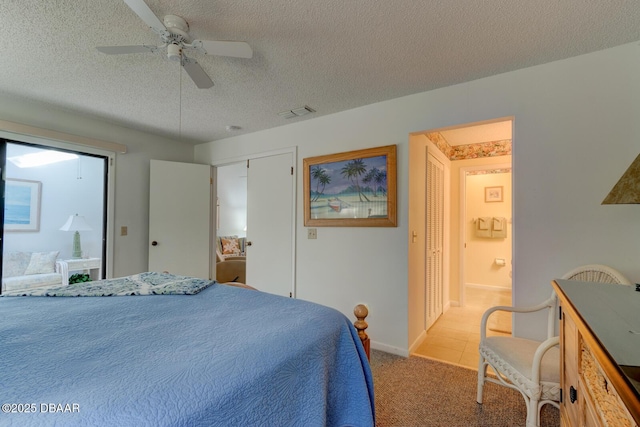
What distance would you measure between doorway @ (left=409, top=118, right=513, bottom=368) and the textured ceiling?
57 cm

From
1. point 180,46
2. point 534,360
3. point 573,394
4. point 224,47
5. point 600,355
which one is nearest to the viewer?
point 600,355

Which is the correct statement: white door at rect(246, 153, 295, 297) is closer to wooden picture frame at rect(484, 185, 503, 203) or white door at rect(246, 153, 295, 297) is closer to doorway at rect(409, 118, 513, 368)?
doorway at rect(409, 118, 513, 368)

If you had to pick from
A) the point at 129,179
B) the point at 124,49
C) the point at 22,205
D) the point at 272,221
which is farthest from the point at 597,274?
the point at 22,205

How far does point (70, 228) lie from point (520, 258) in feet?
14.3

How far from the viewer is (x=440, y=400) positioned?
1.85m

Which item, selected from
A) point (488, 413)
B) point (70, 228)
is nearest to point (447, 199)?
point (488, 413)

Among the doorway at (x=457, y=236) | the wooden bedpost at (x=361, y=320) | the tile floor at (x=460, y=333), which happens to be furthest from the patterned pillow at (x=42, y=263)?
the tile floor at (x=460, y=333)

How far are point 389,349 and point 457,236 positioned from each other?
6.94ft

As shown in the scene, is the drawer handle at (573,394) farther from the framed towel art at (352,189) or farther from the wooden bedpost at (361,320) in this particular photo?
the framed towel art at (352,189)

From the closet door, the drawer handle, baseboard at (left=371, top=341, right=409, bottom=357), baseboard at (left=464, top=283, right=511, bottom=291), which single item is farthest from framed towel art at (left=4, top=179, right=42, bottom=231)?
baseboard at (left=464, top=283, right=511, bottom=291)

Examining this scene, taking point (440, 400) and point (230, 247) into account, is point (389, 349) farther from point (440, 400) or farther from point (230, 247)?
point (230, 247)

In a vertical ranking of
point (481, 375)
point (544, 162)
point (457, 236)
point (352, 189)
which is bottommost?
point (481, 375)

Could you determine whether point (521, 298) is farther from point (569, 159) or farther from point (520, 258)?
point (569, 159)

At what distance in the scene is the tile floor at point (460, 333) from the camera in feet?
8.20
